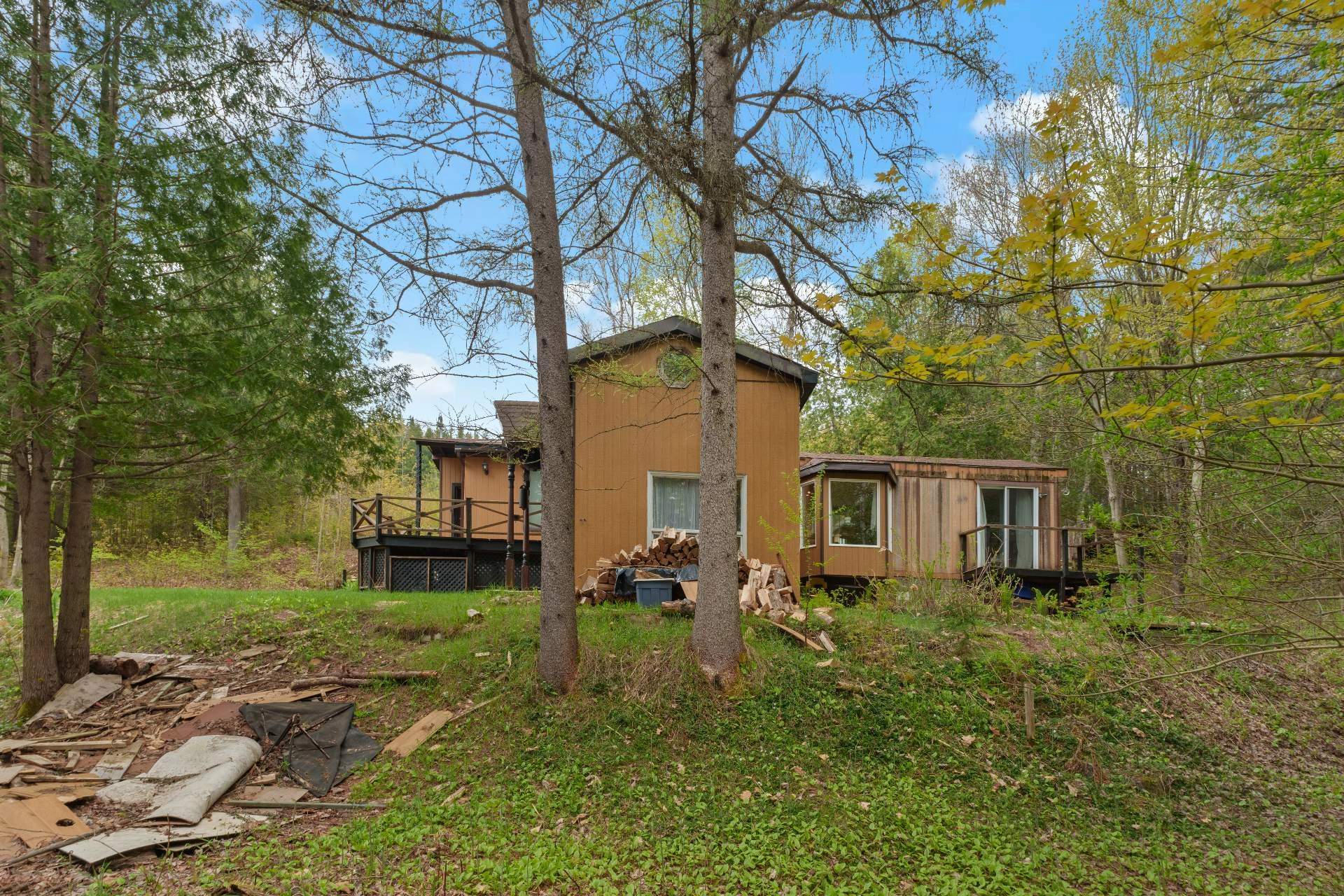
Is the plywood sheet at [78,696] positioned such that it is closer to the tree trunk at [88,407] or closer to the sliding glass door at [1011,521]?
the tree trunk at [88,407]

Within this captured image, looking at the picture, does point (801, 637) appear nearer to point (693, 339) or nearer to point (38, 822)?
point (693, 339)

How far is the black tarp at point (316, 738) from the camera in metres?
6.12

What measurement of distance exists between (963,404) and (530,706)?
62.5 feet

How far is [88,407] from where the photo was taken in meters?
6.88

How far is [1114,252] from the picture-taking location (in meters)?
3.46

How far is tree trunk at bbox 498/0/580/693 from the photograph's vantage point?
23.1ft

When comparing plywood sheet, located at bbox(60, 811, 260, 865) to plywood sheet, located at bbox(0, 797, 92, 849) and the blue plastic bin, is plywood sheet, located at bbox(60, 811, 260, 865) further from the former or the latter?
the blue plastic bin

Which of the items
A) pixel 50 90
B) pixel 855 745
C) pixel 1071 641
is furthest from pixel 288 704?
pixel 1071 641

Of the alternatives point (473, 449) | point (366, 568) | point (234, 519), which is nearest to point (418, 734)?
point (473, 449)

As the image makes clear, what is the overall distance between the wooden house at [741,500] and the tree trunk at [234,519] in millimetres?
8348

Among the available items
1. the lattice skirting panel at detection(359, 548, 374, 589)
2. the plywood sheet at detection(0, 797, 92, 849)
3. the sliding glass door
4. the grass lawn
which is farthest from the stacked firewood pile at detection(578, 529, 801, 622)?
the lattice skirting panel at detection(359, 548, 374, 589)

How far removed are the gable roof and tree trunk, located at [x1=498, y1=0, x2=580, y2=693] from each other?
1.35 metres

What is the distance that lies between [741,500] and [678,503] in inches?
39.3

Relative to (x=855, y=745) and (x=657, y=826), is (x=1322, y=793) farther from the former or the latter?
(x=657, y=826)
